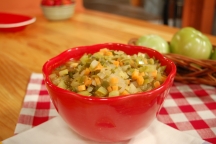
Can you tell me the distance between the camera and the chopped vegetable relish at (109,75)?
48cm

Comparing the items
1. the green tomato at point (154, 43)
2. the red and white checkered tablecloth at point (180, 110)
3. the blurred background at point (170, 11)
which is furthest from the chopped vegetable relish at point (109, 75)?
the blurred background at point (170, 11)

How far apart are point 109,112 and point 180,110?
0.98 feet

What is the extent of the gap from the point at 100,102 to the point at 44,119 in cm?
25

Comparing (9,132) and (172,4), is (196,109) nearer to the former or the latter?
(9,132)

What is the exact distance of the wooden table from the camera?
0.73m

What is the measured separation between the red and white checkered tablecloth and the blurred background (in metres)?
1.95

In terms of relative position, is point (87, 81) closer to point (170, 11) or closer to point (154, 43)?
point (154, 43)

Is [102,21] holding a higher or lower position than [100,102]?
lower

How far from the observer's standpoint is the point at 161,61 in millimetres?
612

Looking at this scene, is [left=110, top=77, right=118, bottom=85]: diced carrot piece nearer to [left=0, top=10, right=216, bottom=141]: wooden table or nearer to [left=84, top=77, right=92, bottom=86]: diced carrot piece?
[left=84, top=77, right=92, bottom=86]: diced carrot piece

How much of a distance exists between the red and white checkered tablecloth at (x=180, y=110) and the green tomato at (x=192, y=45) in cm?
11

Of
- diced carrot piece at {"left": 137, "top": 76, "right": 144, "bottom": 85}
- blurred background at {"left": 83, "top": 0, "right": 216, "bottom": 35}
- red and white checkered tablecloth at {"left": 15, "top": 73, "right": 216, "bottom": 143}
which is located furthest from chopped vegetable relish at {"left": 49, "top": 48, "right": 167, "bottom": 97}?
blurred background at {"left": 83, "top": 0, "right": 216, "bottom": 35}

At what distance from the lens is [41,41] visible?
1.25 meters

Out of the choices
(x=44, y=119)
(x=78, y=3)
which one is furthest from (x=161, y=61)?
(x=78, y=3)
